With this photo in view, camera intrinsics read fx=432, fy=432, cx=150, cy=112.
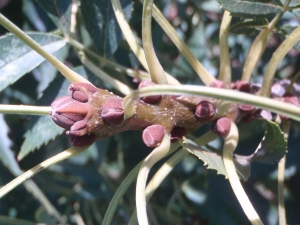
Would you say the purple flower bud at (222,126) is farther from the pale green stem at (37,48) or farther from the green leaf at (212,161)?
the pale green stem at (37,48)

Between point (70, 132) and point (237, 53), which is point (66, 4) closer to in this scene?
point (70, 132)

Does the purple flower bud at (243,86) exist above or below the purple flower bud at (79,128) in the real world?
below

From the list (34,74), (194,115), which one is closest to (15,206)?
(34,74)

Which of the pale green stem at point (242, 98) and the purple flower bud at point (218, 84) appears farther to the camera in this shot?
the purple flower bud at point (218, 84)

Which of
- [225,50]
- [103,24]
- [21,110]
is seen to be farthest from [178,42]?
[21,110]

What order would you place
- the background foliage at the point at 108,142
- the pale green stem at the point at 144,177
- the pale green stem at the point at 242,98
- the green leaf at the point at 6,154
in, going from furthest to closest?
the green leaf at the point at 6,154
the background foliage at the point at 108,142
the pale green stem at the point at 144,177
the pale green stem at the point at 242,98

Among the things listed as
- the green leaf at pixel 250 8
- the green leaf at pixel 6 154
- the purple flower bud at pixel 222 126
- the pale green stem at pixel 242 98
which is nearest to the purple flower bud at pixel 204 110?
the purple flower bud at pixel 222 126

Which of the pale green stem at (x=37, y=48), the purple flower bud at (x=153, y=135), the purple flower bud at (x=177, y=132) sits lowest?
the purple flower bud at (x=177, y=132)

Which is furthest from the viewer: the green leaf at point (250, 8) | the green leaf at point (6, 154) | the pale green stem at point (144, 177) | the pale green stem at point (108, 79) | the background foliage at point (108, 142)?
the green leaf at point (6, 154)
